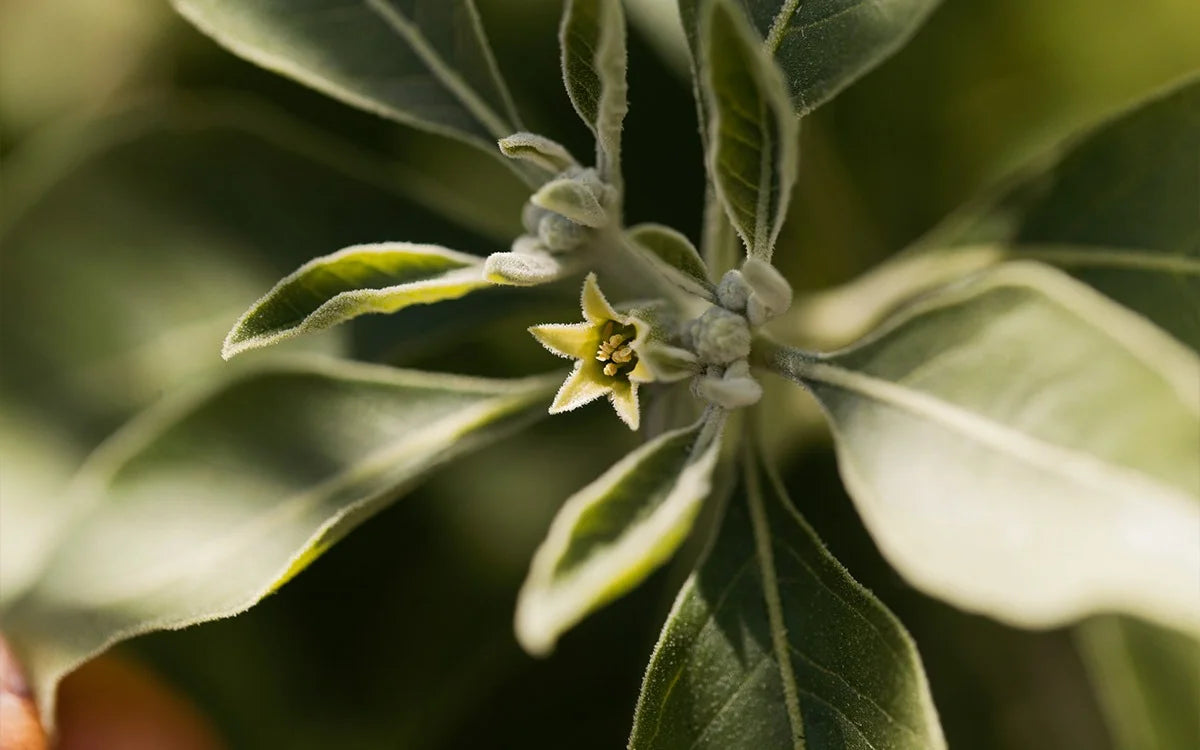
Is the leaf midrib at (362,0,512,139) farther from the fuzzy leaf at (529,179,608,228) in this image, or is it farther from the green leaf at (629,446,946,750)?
the green leaf at (629,446,946,750)

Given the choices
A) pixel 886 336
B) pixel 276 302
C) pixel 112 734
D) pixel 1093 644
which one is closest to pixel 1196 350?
pixel 886 336

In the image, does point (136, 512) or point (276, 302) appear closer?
point (276, 302)

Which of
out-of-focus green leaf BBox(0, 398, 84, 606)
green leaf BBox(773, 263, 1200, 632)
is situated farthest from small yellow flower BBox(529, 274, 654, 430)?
out-of-focus green leaf BBox(0, 398, 84, 606)

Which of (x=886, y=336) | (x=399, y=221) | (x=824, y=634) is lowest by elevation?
(x=824, y=634)

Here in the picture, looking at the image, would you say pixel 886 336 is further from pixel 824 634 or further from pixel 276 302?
pixel 276 302

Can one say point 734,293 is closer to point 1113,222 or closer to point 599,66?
point 599,66

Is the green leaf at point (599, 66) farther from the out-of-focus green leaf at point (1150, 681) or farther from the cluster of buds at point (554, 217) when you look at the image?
the out-of-focus green leaf at point (1150, 681)
